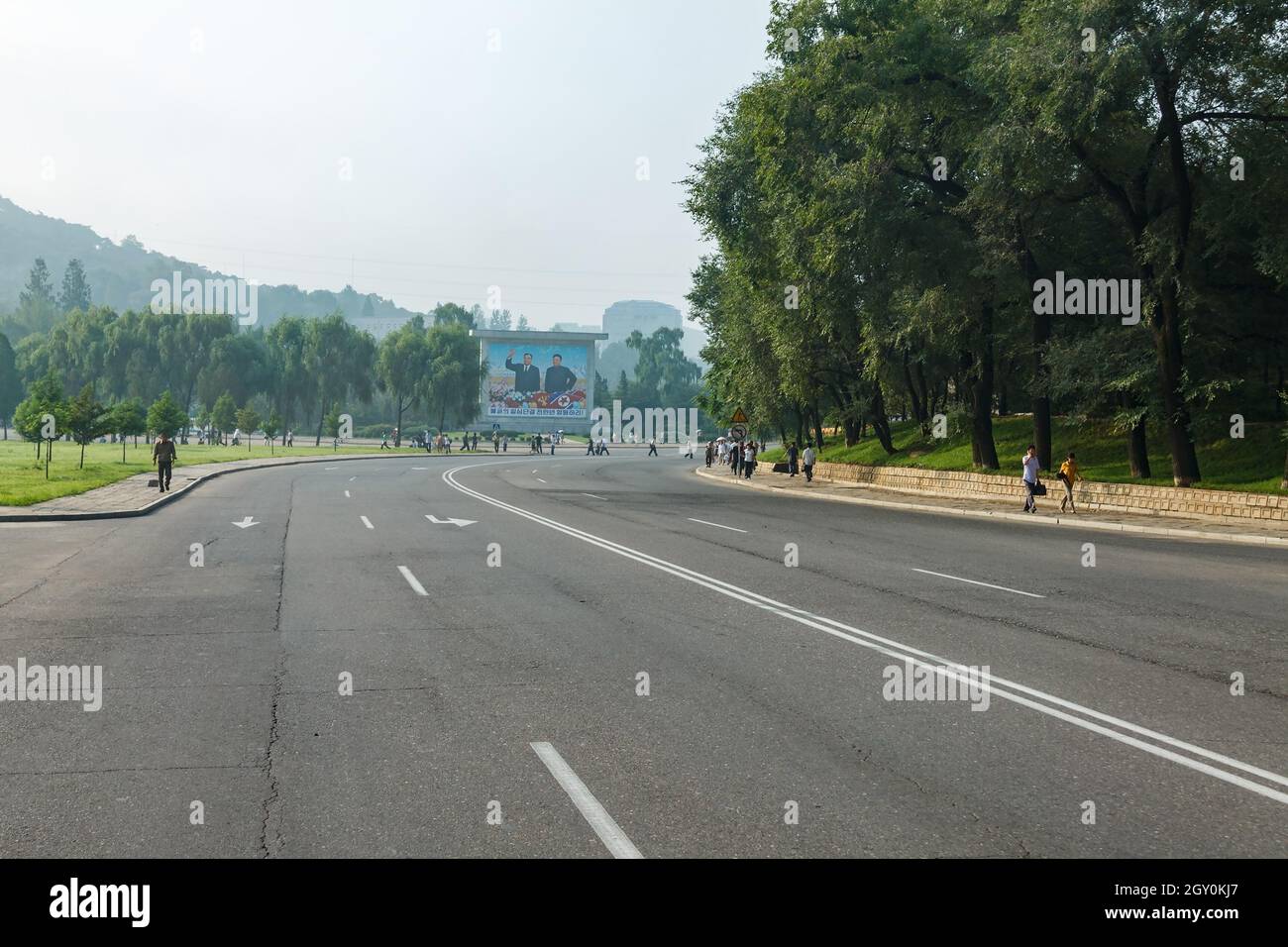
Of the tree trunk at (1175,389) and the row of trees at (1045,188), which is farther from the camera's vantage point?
the tree trunk at (1175,389)

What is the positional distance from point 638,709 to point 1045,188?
2497 centimetres

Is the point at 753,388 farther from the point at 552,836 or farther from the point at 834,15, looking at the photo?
the point at 552,836

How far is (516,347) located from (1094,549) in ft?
418

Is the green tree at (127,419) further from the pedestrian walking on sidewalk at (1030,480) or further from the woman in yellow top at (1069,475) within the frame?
the woman in yellow top at (1069,475)

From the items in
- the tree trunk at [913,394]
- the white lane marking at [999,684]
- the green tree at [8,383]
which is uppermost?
the green tree at [8,383]

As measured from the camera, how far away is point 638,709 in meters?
7.11

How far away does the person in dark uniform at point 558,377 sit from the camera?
468 ft

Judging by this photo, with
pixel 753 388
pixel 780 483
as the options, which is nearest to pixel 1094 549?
pixel 780 483

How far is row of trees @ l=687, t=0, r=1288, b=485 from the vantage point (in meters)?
24.4

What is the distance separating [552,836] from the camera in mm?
4758

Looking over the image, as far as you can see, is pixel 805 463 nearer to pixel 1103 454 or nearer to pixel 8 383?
pixel 1103 454

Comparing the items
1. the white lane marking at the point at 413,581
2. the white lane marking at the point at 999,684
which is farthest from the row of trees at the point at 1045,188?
the white lane marking at the point at 413,581

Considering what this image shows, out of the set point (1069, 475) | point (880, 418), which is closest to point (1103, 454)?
point (1069, 475)

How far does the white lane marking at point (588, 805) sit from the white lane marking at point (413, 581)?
6.59 m
